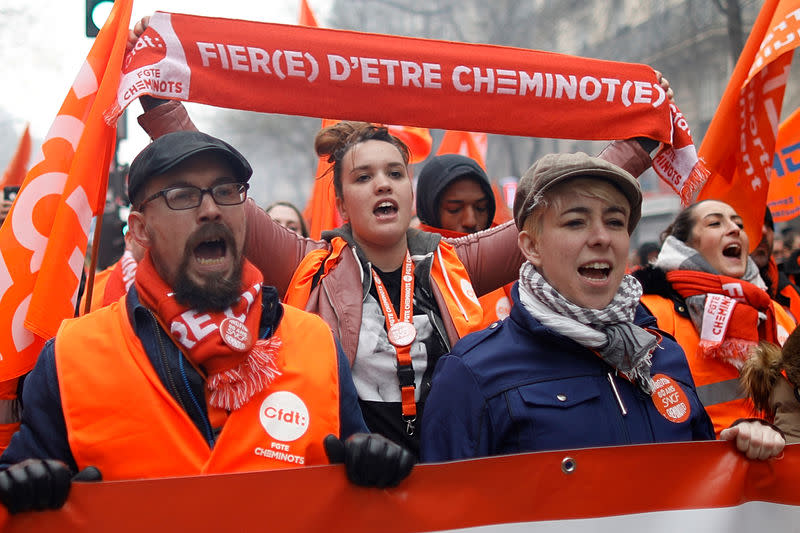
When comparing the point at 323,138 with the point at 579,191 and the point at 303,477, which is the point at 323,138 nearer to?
the point at 579,191

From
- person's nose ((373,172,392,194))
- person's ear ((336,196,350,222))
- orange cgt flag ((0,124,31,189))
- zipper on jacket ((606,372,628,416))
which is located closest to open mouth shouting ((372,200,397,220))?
person's nose ((373,172,392,194))

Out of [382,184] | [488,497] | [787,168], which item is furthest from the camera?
[787,168]

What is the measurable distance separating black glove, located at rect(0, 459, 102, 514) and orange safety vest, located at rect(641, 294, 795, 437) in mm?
2646

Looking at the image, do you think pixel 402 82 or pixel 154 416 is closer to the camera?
pixel 154 416

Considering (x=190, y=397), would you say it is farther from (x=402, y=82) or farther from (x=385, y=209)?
(x=402, y=82)

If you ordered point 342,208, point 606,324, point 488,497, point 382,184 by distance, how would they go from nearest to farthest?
point 488,497 < point 606,324 < point 382,184 < point 342,208

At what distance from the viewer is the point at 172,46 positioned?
2.94 meters

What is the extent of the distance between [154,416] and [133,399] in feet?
0.23

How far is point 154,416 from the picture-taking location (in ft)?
6.66

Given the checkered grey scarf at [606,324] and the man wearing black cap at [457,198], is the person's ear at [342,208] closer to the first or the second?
the man wearing black cap at [457,198]

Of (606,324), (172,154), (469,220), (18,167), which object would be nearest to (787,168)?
(469,220)

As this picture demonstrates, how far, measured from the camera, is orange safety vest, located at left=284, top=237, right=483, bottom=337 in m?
2.88

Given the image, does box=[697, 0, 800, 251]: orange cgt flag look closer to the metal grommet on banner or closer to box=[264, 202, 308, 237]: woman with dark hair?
the metal grommet on banner

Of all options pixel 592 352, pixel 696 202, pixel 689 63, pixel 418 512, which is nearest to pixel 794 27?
pixel 696 202
